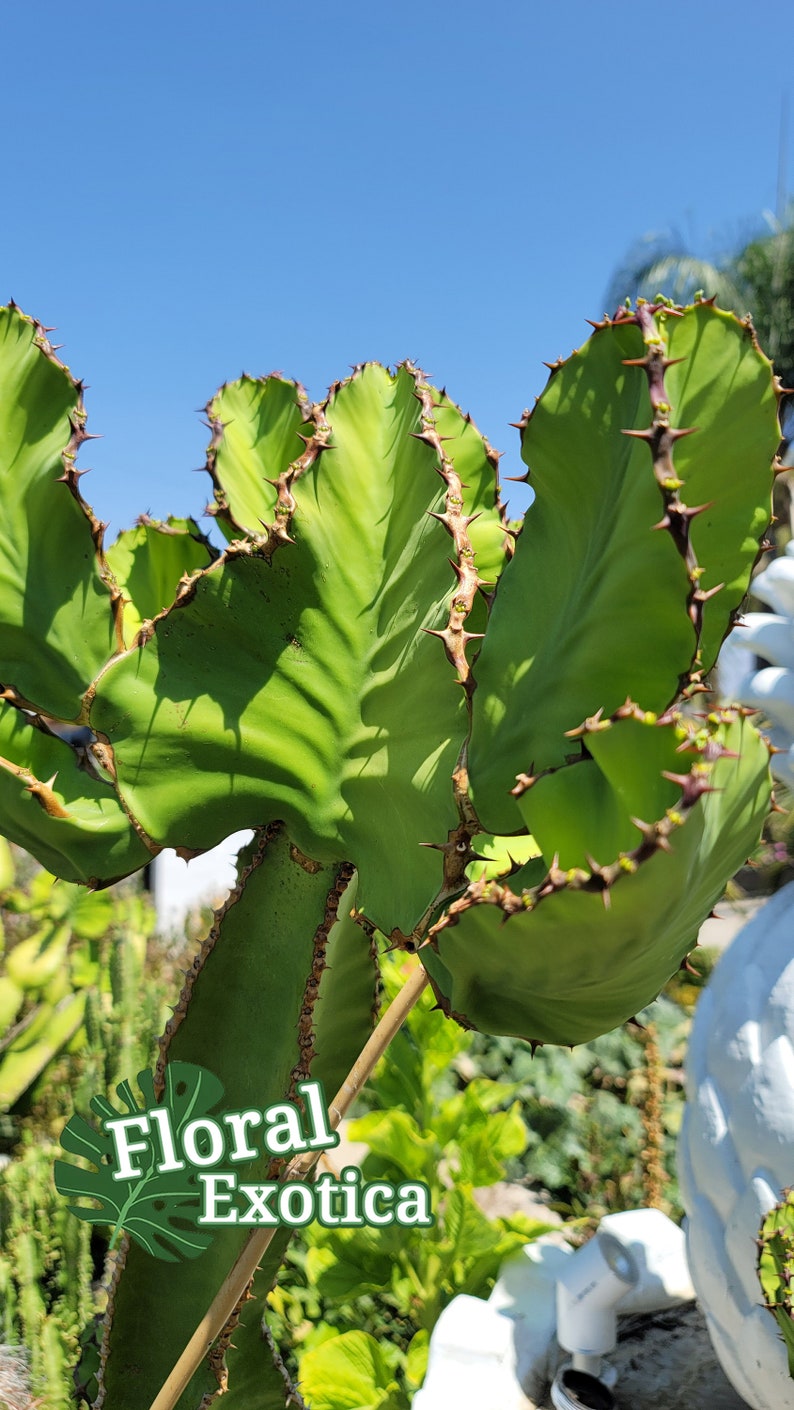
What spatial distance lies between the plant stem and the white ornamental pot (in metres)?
1.04

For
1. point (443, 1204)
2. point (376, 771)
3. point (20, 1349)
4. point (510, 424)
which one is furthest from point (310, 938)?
point (20, 1349)

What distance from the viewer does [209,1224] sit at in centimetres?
101

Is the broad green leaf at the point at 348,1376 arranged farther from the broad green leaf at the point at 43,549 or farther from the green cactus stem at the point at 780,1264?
the broad green leaf at the point at 43,549

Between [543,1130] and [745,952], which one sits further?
[543,1130]

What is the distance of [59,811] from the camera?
1.07 meters

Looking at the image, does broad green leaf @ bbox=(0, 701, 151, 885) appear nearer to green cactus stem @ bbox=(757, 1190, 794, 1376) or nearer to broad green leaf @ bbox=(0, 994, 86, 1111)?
green cactus stem @ bbox=(757, 1190, 794, 1376)

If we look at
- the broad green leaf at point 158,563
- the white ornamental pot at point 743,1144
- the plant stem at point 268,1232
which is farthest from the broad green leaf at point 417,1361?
the broad green leaf at point 158,563

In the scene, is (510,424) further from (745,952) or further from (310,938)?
(745,952)

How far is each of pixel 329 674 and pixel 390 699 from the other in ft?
0.21

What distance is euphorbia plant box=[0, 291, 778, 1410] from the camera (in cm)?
76

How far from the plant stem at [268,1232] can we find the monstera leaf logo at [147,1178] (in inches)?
2.4

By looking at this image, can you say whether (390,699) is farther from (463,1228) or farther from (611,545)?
(463,1228)

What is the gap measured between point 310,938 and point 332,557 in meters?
0.40

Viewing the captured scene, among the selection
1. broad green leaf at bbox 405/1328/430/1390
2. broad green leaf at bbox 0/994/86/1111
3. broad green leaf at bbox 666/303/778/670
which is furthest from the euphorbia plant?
broad green leaf at bbox 0/994/86/1111
